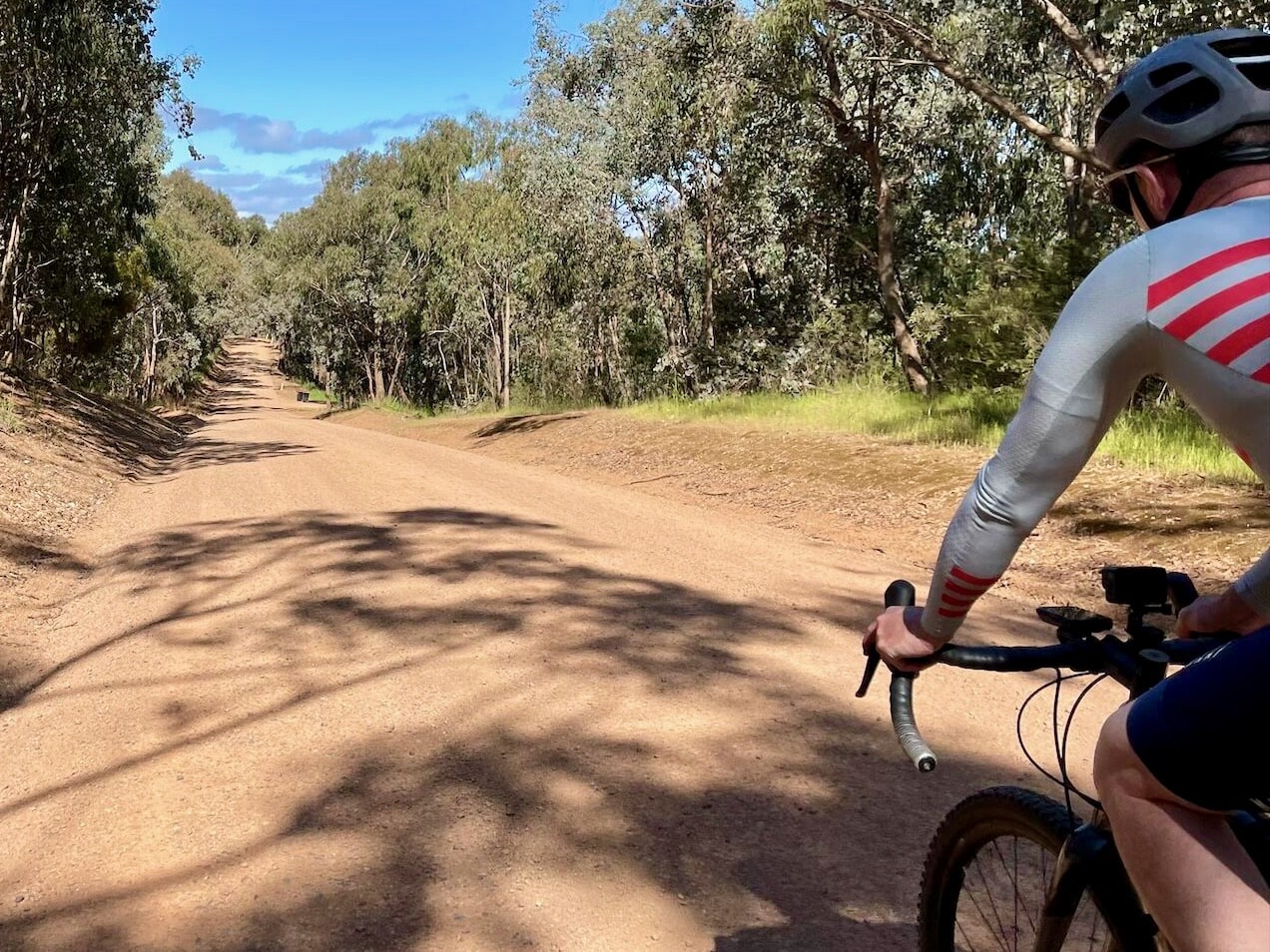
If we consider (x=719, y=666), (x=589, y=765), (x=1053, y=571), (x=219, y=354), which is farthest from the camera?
(x=219, y=354)

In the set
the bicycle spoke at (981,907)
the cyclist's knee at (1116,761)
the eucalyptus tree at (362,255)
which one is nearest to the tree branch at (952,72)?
the bicycle spoke at (981,907)

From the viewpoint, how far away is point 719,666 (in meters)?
5.59

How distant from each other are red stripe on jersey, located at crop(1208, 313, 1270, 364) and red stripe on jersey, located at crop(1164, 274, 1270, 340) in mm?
33

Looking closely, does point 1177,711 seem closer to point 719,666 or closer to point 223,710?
point 719,666

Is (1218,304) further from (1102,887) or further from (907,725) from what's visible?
(1102,887)

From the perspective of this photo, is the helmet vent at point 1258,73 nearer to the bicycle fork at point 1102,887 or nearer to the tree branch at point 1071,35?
the bicycle fork at point 1102,887

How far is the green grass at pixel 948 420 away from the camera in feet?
33.5

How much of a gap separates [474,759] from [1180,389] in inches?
137

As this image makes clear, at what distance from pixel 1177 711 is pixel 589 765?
314 centimetres

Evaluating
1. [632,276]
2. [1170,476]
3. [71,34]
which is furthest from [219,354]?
[1170,476]

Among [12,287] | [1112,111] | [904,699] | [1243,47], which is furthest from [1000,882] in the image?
[12,287]

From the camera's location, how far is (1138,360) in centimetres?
147

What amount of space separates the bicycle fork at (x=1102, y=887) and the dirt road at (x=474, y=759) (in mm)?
1309

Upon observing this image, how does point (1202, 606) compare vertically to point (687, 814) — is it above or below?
above
